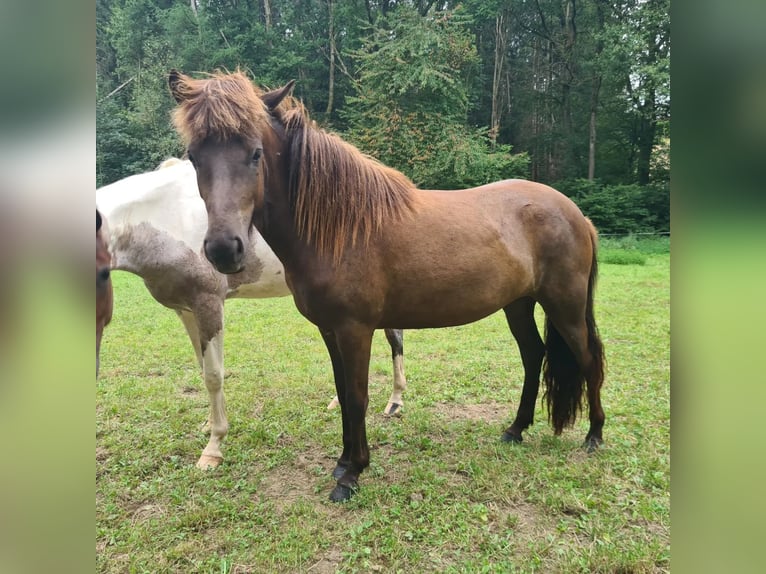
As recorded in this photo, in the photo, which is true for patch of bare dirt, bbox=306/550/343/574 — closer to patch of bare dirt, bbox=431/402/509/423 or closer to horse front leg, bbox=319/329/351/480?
horse front leg, bbox=319/329/351/480

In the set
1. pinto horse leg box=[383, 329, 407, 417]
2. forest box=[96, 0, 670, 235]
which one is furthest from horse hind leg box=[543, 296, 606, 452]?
forest box=[96, 0, 670, 235]

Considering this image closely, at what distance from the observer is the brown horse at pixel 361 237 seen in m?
1.88

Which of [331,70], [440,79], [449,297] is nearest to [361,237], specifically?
[449,297]

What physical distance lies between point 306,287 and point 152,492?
1498 millimetres

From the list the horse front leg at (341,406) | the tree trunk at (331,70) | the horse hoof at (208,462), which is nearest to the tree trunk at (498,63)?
the tree trunk at (331,70)

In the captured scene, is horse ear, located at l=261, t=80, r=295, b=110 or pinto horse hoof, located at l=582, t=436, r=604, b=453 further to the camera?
pinto horse hoof, located at l=582, t=436, r=604, b=453

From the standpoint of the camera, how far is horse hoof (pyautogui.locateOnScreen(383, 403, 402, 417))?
11.6 ft

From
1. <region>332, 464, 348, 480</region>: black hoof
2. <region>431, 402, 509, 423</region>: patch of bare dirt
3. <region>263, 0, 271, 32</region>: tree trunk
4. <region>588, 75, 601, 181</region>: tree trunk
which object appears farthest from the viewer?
<region>263, 0, 271, 32</region>: tree trunk

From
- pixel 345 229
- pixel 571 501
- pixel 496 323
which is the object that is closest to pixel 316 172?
pixel 345 229

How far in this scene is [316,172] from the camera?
226 cm

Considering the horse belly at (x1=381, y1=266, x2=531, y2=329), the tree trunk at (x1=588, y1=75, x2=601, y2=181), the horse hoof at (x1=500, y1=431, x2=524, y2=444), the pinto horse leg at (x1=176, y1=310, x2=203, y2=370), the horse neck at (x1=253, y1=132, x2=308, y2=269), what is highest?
the tree trunk at (x1=588, y1=75, x2=601, y2=181)

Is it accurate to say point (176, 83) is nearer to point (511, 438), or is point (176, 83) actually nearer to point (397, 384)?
point (397, 384)

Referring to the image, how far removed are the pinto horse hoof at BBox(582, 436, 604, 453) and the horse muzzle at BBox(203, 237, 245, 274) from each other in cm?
250

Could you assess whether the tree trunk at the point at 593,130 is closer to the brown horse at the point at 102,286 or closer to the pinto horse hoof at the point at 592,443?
the pinto horse hoof at the point at 592,443
